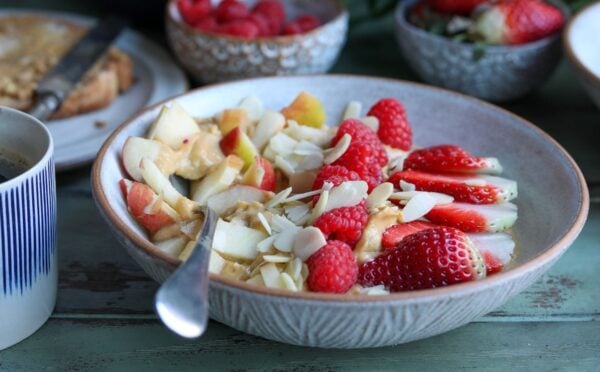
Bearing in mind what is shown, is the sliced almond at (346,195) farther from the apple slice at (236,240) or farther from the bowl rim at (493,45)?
the bowl rim at (493,45)

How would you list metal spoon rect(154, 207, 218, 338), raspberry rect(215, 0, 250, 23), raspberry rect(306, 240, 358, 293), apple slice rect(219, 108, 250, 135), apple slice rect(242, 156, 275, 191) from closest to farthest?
metal spoon rect(154, 207, 218, 338)
raspberry rect(306, 240, 358, 293)
apple slice rect(242, 156, 275, 191)
apple slice rect(219, 108, 250, 135)
raspberry rect(215, 0, 250, 23)

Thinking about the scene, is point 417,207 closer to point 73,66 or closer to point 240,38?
point 240,38

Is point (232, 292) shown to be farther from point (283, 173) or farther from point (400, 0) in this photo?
point (400, 0)

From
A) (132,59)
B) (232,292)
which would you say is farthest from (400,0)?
(232,292)

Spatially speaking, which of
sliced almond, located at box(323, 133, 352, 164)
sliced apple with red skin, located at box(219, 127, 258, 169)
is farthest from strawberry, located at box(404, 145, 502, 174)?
sliced apple with red skin, located at box(219, 127, 258, 169)

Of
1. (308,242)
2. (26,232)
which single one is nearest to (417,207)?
(308,242)

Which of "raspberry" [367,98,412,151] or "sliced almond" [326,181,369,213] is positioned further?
"raspberry" [367,98,412,151]

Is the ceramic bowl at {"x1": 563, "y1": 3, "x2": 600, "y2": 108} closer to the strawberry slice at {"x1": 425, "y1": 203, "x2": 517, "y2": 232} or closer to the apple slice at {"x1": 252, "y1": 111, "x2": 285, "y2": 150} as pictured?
the strawberry slice at {"x1": 425, "y1": 203, "x2": 517, "y2": 232}
